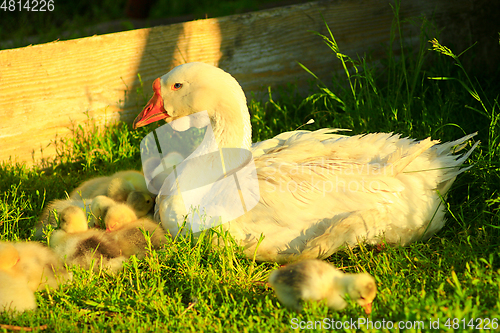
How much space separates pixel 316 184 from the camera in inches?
128

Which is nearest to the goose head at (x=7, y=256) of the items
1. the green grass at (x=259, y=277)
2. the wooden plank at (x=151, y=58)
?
the green grass at (x=259, y=277)

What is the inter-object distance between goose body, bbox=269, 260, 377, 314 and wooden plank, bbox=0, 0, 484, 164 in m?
3.08

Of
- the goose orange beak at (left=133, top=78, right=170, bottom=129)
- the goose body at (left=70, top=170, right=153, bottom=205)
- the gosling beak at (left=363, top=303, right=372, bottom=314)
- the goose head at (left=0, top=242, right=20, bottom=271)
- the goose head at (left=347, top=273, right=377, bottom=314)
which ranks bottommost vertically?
the gosling beak at (left=363, top=303, right=372, bottom=314)

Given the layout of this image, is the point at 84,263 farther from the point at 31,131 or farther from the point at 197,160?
the point at 31,131

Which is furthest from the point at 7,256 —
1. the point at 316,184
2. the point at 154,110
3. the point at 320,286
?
the point at 316,184

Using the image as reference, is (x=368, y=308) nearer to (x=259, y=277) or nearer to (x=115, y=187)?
(x=259, y=277)

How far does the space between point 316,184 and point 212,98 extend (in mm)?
1064

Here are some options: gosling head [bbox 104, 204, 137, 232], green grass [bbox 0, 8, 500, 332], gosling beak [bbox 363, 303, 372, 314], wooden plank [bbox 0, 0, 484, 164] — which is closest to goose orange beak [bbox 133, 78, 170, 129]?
gosling head [bbox 104, 204, 137, 232]

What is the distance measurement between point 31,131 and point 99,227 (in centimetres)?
168

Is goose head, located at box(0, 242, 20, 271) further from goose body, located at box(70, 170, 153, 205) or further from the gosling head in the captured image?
goose body, located at box(70, 170, 153, 205)

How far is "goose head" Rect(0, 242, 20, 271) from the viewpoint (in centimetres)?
270

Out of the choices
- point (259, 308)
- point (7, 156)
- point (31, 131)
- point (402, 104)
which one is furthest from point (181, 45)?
point (259, 308)

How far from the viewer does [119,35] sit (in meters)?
4.83

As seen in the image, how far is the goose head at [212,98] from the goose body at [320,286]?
1296 mm
